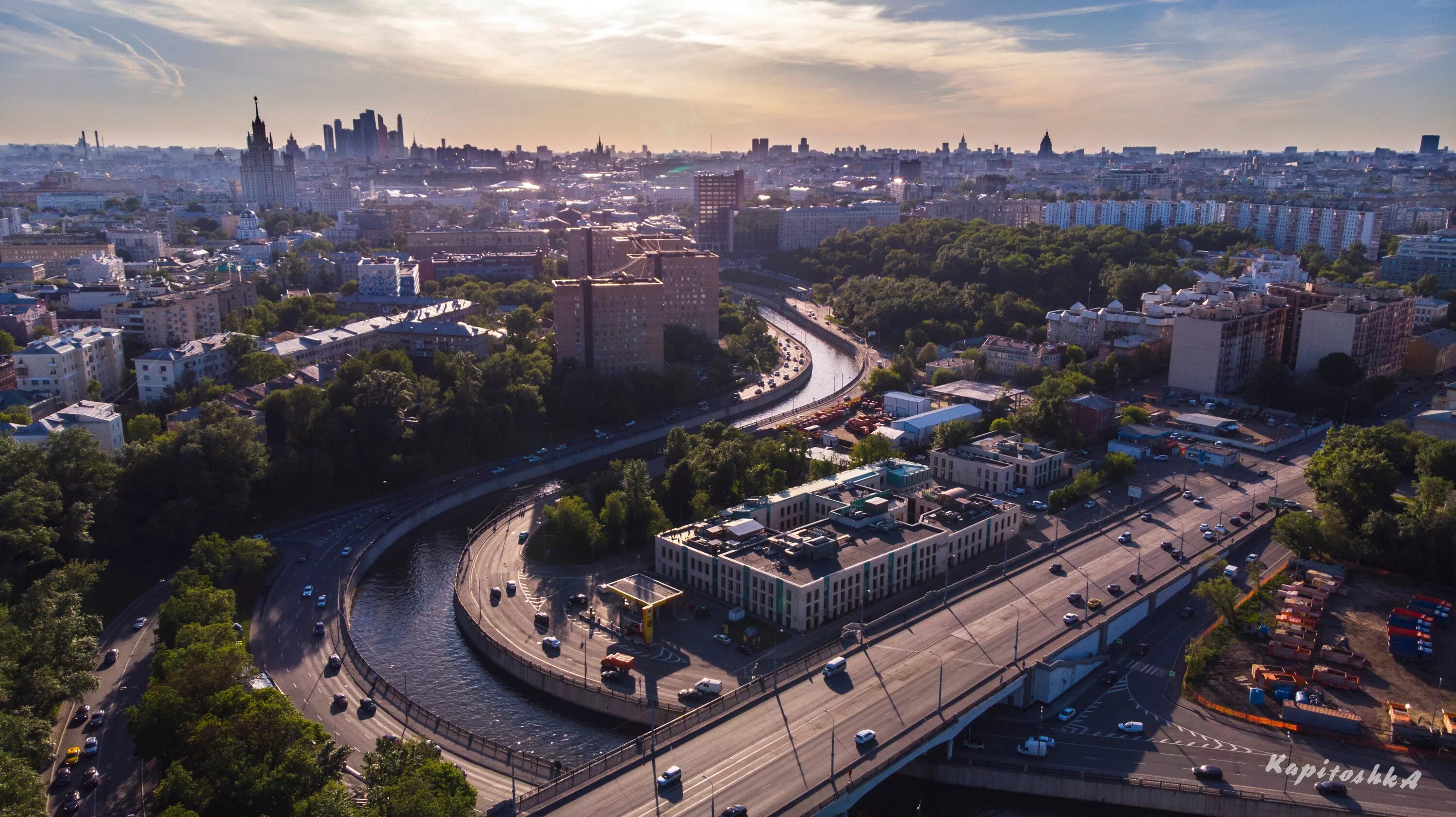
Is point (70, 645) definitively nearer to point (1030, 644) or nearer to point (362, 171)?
point (1030, 644)

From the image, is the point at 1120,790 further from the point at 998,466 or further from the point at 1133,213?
the point at 1133,213

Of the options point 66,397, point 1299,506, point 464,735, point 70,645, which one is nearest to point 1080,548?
point 1299,506

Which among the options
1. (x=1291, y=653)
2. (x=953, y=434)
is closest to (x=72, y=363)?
(x=953, y=434)

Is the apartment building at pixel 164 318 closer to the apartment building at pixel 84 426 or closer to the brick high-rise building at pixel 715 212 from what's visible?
the apartment building at pixel 84 426

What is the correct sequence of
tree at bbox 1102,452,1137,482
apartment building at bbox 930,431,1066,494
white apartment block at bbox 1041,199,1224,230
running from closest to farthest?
apartment building at bbox 930,431,1066,494, tree at bbox 1102,452,1137,482, white apartment block at bbox 1041,199,1224,230

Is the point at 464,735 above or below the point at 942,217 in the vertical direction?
below

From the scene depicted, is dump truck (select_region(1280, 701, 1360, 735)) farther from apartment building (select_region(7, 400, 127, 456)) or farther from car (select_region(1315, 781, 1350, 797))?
apartment building (select_region(7, 400, 127, 456))

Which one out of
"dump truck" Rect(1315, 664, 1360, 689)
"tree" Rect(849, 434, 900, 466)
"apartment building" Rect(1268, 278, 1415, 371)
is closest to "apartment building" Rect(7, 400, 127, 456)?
"tree" Rect(849, 434, 900, 466)
